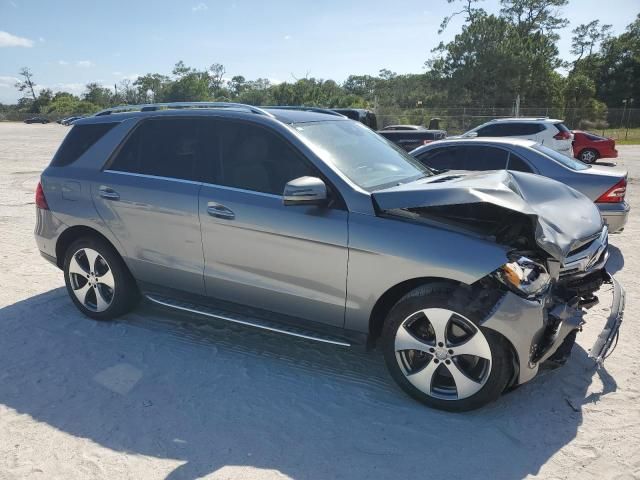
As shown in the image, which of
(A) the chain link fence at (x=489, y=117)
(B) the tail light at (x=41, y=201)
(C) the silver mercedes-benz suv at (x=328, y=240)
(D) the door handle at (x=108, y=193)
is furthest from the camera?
(A) the chain link fence at (x=489, y=117)

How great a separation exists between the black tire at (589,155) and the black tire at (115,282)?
18572mm

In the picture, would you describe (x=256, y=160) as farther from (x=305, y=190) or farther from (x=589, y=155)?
(x=589, y=155)

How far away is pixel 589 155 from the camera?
1880cm

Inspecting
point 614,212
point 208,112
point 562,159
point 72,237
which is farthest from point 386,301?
point 562,159

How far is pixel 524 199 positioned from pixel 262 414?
90.7 inches

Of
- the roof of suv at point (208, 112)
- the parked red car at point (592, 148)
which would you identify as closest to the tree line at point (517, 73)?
the parked red car at point (592, 148)

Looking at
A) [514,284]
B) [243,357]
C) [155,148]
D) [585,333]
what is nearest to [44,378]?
[243,357]

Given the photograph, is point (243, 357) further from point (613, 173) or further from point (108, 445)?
point (613, 173)

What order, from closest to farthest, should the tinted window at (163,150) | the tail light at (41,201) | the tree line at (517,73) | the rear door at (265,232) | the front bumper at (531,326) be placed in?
the front bumper at (531,326) → the rear door at (265,232) → the tinted window at (163,150) → the tail light at (41,201) → the tree line at (517,73)

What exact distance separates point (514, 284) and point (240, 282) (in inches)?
74.2

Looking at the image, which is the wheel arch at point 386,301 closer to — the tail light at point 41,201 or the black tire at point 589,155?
the tail light at point 41,201

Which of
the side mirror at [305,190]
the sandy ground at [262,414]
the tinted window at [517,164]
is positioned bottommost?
the sandy ground at [262,414]

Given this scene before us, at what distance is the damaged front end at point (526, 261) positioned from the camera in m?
2.85

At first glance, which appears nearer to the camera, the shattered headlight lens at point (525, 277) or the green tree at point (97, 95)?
the shattered headlight lens at point (525, 277)
